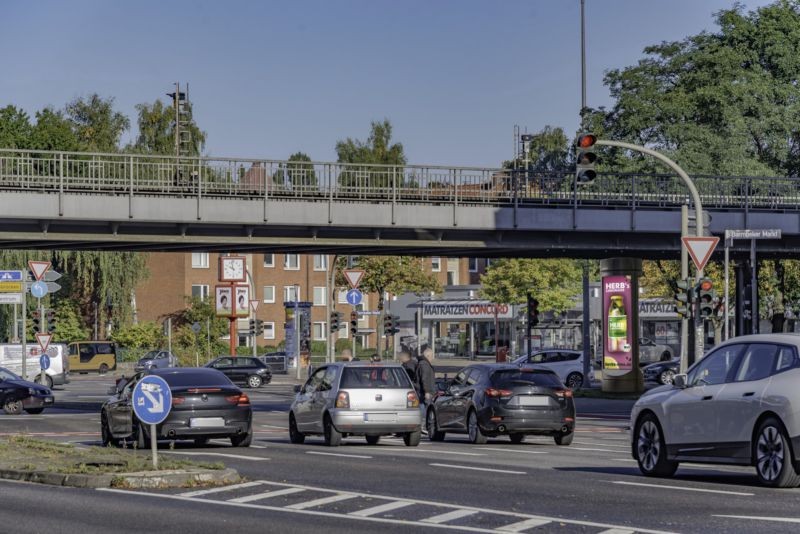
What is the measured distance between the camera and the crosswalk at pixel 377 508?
1215cm

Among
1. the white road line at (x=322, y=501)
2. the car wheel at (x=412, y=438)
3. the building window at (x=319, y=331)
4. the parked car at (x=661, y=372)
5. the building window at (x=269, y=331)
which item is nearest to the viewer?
the white road line at (x=322, y=501)

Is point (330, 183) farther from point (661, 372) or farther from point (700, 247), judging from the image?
point (661, 372)

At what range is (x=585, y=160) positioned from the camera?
28344mm

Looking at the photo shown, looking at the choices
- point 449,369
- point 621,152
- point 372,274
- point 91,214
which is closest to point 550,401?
point 91,214

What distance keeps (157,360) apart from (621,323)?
3822 cm

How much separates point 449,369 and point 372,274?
11.7 metres

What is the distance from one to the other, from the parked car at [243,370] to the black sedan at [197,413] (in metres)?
39.2

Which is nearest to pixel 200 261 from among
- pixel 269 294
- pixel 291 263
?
pixel 269 294

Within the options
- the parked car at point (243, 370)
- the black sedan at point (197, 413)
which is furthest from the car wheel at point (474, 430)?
the parked car at point (243, 370)

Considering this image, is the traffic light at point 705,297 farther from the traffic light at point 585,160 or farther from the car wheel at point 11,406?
the car wheel at point 11,406

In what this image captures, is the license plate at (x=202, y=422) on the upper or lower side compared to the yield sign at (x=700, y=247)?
lower

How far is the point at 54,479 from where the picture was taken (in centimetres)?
1706

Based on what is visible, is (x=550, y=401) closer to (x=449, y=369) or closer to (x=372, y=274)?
(x=449, y=369)

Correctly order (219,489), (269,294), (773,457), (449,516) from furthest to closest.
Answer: (269,294) → (219,489) → (773,457) → (449,516)
